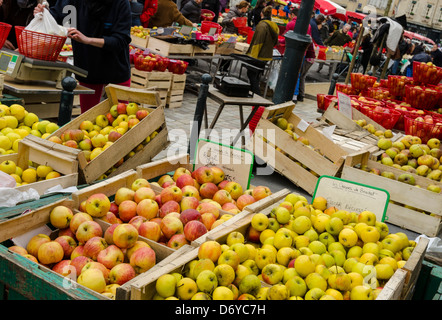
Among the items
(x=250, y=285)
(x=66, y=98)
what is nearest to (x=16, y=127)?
(x=66, y=98)

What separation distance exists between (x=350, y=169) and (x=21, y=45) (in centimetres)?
343

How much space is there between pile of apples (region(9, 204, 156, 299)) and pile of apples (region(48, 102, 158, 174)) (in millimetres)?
1002

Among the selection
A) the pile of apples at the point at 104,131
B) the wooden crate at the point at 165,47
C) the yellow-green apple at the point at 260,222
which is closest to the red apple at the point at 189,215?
the yellow-green apple at the point at 260,222

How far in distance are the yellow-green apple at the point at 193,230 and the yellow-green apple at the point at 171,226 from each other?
70 millimetres

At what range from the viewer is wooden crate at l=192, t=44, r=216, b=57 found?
9.29m

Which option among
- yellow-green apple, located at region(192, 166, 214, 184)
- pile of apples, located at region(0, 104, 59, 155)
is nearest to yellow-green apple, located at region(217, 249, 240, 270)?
yellow-green apple, located at region(192, 166, 214, 184)

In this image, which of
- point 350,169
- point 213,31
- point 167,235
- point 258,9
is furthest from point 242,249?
point 258,9

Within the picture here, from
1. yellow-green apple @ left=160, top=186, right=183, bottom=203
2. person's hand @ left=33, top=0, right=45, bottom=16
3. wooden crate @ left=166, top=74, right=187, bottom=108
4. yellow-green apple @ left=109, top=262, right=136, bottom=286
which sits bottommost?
→ wooden crate @ left=166, top=74, right=187, bottom=108

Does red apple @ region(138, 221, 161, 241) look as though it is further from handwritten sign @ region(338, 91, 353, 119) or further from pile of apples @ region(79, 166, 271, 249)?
handwritten sign @ region(338, 91, 353, 119)

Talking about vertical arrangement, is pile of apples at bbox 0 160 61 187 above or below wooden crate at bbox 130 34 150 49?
below

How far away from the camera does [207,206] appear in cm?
275

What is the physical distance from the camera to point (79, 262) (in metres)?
2.14

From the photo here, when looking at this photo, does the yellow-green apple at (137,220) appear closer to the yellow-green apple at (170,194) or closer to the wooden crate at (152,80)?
the yellow-green apple at (170,194)

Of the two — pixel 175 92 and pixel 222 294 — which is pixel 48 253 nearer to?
pixel 222 294
